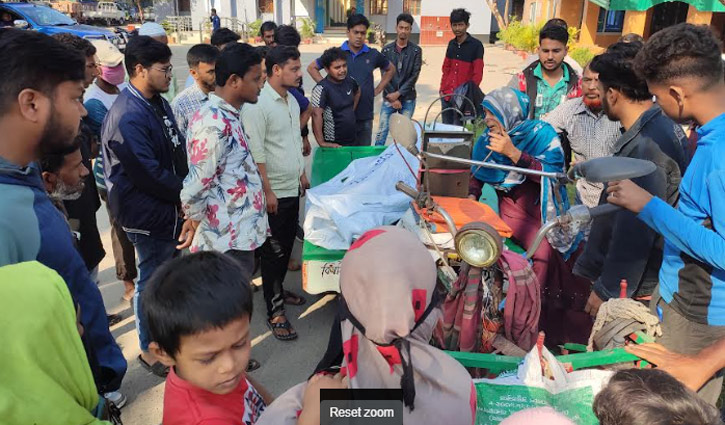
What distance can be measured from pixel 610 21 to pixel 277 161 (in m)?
19.5

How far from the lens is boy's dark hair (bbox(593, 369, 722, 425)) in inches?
43.7

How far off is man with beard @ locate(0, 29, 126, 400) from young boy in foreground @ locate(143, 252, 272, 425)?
1.10ft

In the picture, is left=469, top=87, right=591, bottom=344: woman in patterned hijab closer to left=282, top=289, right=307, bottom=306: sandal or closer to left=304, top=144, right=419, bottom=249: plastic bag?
left=304, top=144, right=419, bottom=249: plastic bag

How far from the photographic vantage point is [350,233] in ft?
10.1

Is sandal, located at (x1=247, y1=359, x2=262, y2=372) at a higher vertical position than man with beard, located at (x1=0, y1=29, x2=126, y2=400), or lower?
lower

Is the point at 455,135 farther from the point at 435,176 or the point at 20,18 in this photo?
the point at 20,18

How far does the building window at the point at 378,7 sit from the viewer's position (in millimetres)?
27625

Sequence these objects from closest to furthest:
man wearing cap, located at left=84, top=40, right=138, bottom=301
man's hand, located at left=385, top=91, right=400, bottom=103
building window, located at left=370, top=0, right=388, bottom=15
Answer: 1. man wearing cap, located at left=84, top=40, right=138, bottom=301
2. man's hand, located at left=385, top=91, right=400, bottom=103
3. building window, located at left=370, top=0, right=388, bottom=15

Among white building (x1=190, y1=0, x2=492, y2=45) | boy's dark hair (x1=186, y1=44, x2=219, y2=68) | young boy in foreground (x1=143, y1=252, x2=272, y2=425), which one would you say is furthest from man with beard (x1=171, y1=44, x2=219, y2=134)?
white building (x1=190, y1=0, x2=492, y2=45)

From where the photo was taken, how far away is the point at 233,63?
9.06 feet

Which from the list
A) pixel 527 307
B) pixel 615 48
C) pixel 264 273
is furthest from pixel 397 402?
pixel 264 273

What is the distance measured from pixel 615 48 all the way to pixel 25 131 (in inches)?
98.1

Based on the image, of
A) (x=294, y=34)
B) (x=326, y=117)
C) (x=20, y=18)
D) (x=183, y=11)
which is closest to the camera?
(x=326, y=117)

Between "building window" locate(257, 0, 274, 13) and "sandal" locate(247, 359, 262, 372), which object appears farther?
"building window" locate(257, 0, 274, 13)
